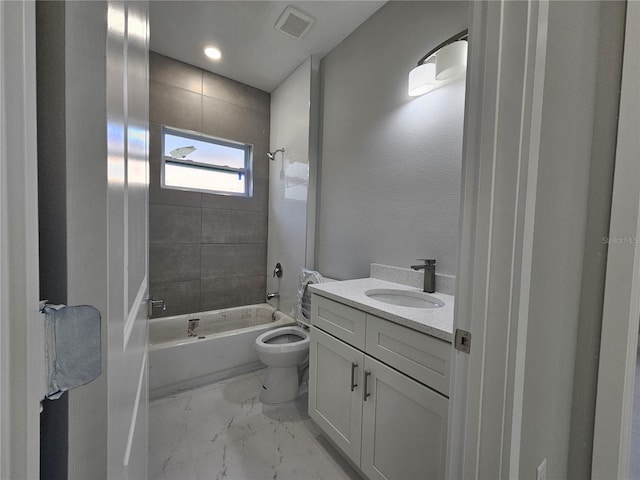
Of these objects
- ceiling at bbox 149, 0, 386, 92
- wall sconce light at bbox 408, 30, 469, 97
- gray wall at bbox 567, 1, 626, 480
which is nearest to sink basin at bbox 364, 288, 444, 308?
gray wall at bbox 567, 1, 626, 480

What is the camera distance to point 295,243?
2.56 metres

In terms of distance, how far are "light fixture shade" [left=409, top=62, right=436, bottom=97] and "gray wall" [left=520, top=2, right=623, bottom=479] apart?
74 centimetres

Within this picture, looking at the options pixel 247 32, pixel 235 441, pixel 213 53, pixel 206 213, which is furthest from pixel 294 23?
pixel 235 441

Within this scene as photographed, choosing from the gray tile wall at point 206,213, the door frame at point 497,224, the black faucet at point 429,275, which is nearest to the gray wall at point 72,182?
the door frame at point 497,224

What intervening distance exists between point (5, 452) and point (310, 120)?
8.06ft

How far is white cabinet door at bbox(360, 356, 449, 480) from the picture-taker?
3.20ft

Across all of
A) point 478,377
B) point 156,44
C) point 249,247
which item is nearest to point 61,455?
point 478,377

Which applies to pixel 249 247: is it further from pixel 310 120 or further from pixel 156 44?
pixel 156 44

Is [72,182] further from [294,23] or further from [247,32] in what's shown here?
[247,32]

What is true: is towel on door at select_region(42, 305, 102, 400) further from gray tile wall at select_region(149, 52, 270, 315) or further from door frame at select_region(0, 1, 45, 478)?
gray tile wall at select_region(149, 52, 270, 315)

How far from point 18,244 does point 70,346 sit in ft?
0.38

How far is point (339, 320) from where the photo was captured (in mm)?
1403

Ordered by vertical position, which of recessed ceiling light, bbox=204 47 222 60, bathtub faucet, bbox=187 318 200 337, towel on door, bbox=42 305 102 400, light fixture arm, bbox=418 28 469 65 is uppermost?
recessed ceiling light, bbox=204 47 222 60

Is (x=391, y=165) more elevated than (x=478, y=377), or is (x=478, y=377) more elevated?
(x=391, y=165)
